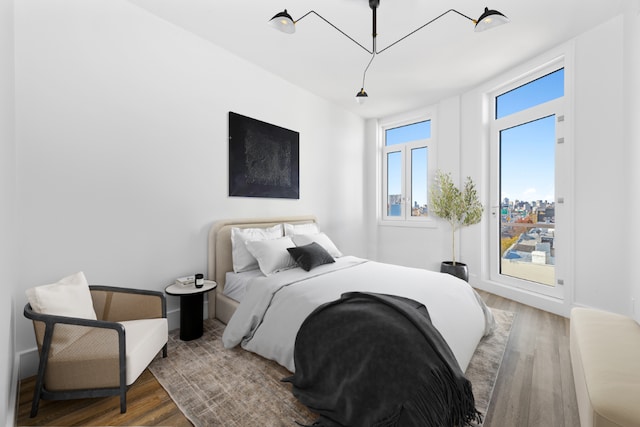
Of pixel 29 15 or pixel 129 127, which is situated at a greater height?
pixel 29 15

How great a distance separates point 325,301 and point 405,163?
3828 mm

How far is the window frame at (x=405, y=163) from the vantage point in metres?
4.71

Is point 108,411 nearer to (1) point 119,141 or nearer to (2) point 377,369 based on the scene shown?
(2) point 377,369

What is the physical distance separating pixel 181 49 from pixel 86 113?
1.12 m

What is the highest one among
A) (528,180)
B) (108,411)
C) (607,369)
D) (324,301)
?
(528,180)

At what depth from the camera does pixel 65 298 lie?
1.71 meters

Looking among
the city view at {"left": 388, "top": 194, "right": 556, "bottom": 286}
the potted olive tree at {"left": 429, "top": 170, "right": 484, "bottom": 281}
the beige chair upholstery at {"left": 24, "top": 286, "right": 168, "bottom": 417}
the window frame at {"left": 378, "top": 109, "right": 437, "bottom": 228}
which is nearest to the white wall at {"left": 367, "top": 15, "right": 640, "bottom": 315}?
the city view at {"left": 388, "top": 194, "right": 556, "bottom": 286}

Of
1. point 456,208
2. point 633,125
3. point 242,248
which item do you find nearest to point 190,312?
point 242,248

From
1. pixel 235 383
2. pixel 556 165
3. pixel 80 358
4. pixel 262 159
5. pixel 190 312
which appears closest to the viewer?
pixel 80 358

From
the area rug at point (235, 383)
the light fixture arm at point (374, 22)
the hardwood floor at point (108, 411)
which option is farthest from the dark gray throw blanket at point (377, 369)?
the light fixture arm at point (374, 22)

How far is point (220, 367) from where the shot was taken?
6.73 feet

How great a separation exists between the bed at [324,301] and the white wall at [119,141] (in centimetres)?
94

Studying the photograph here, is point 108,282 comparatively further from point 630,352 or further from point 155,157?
point 630,352

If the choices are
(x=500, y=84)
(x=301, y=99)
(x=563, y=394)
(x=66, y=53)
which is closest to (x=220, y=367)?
(x=563, y=394)
